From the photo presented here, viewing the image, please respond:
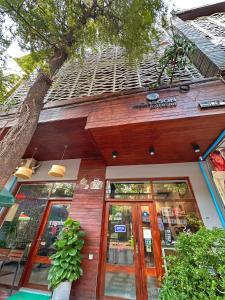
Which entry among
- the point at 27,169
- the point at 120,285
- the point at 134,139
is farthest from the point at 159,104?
the point at 120,285

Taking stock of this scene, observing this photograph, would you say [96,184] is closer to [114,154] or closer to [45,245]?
[114,154]

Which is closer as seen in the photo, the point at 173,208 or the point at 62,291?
the point at 62,291

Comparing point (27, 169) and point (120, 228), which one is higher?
point (27, 169)

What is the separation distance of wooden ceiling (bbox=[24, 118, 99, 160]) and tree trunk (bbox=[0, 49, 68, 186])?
3.34ft

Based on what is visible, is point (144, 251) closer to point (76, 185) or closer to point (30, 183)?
point (76, 185)

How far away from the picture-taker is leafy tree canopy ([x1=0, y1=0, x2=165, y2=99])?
12.2 feet

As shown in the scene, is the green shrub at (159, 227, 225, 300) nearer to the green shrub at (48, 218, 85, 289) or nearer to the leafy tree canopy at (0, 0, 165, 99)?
the green shrub at (48, 218, 85, 289)

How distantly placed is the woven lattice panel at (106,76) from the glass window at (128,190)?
8.76 ft

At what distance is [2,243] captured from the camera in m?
5.00

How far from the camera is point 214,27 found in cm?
584

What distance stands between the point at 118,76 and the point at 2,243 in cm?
605

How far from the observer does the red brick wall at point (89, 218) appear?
12.3ft

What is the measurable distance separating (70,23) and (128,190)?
182 inches

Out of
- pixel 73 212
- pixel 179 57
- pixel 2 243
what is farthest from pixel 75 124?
pixel 2 243
